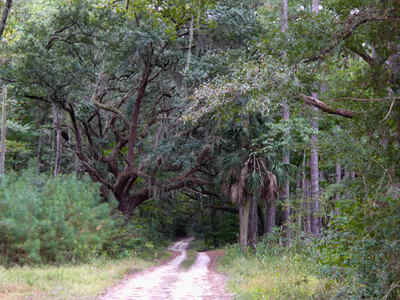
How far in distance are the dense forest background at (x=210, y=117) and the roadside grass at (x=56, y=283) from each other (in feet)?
6.72

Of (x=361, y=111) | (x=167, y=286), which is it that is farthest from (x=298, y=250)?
(x=361, y=111)

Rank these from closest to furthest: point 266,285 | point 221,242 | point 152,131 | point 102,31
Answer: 1. point 266,285
2. point 102,31
3. point 152,131
4. point 221,242

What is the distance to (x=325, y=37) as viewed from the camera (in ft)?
21.9

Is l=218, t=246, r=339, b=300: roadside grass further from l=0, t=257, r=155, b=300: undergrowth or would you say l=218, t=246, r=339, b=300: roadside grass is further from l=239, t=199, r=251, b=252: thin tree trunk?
l=239, t=199, r=251, b=252: thin tree trunk

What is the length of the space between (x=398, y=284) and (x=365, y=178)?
1522 mm

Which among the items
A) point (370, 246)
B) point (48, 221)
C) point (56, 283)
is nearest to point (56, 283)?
point (56, 283)

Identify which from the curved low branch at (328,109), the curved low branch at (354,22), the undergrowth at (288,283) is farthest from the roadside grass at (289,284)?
the curved low branch at (354,22)

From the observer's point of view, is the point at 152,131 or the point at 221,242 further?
the point at 221,242

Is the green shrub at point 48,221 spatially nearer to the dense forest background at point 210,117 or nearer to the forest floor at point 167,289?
the dense forest background at point 210,117

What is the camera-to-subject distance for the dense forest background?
585 centimetres

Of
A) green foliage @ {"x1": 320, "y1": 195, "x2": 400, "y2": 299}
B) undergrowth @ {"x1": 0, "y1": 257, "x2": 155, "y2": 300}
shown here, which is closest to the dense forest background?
green foliage @ {"x1": 320, "y1": 195, "x2": 400, "y2": 299}

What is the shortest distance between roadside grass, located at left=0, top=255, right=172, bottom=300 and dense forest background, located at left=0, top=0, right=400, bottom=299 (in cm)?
205

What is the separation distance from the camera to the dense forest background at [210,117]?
5848 millimetres

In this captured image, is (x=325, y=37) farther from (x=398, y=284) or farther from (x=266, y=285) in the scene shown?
(x=266, y=285)
